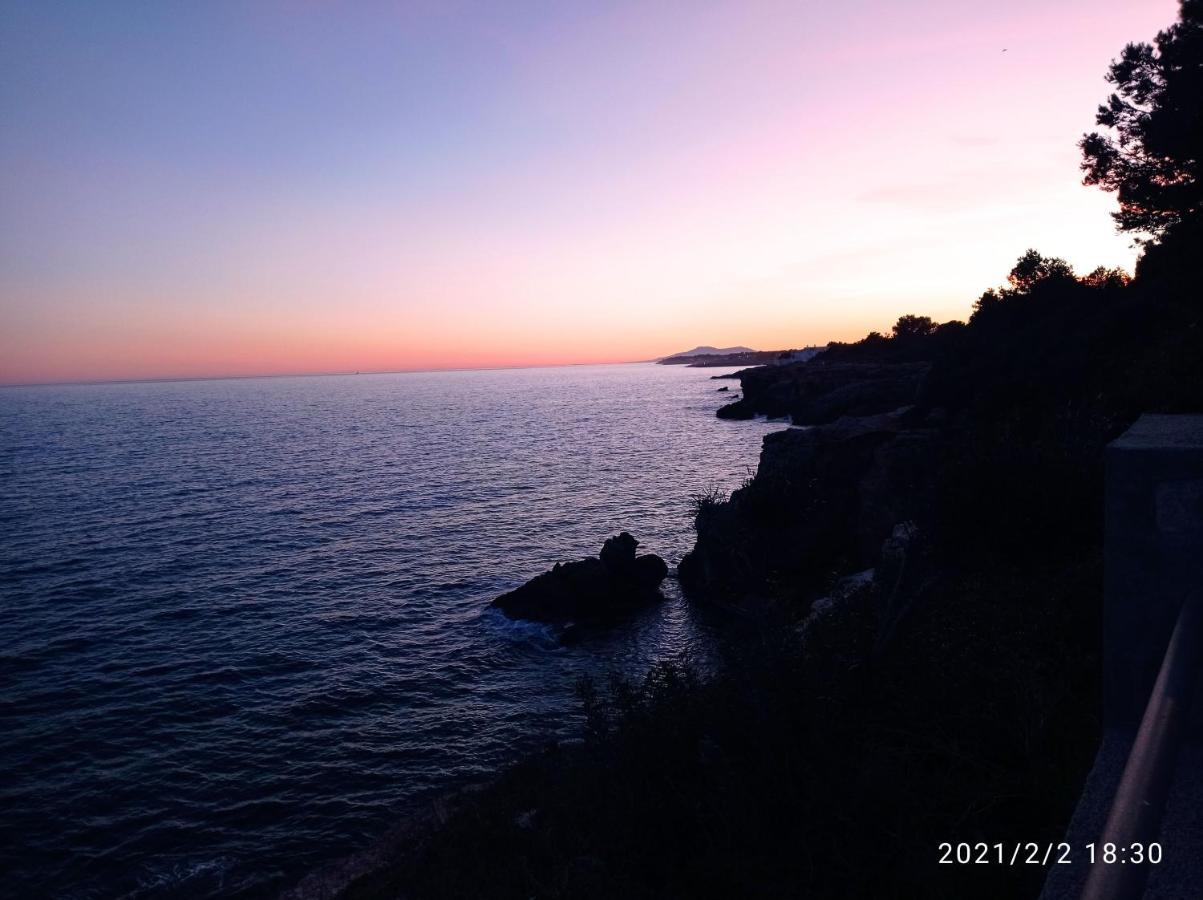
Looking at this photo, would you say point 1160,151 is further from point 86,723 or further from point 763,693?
point 86,723

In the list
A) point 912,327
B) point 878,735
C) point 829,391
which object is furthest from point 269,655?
point 912,327

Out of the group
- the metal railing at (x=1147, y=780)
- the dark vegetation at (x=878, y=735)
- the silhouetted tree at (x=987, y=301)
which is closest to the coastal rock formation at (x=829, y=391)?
the silhouetted tree at (x=987, y=301)

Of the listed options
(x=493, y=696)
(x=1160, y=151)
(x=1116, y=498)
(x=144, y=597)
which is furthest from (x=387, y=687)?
(x=1160, y=151)

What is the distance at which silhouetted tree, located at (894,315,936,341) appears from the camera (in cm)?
10961

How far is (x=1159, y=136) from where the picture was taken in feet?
74.4

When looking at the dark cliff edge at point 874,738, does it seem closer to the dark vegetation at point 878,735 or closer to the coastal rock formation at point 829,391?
the dark vegetation at point 878,735

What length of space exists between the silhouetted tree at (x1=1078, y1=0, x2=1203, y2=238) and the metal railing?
81.8ft

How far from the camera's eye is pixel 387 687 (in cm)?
2152

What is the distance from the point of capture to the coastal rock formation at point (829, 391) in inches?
2238

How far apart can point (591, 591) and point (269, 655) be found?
1114 centimetres

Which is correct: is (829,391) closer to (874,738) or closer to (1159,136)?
(1159,136)

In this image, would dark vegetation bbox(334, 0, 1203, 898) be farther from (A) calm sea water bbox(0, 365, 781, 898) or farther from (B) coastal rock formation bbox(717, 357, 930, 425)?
(B) coastal rock formation bbox(717, 357, 930, 425)

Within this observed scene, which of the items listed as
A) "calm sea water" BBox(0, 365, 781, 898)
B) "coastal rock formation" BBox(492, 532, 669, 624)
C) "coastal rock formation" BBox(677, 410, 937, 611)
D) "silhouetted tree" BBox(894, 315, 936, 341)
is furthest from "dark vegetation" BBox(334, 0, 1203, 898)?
"silhouetted tree" BBox(894, 315, 936, 341)

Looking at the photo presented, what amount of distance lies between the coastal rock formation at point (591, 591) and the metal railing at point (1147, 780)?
2390cm
